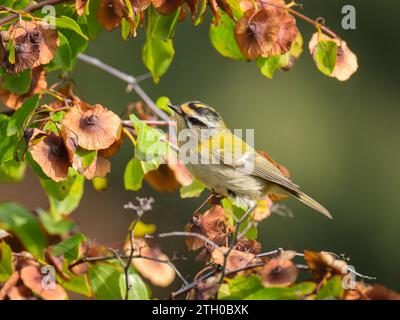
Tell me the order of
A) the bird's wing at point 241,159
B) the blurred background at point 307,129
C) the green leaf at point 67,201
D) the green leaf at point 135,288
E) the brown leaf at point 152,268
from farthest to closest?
the blurred background at point 307,129, the bird's wing at point 241,159, the green leaf at point 67,201, the brown leaf at point 152,268, the green leaf at point 135,288

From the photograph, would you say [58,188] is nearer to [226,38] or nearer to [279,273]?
[226,38]

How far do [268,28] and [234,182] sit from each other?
70 centimetres

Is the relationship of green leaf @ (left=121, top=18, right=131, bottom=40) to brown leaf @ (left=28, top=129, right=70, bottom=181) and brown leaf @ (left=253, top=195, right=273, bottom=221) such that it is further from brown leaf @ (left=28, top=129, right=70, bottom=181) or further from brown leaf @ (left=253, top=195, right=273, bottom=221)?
brown leaf @ (left=253, top=195, right=273, bottom=221)

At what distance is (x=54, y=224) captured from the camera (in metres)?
2.31

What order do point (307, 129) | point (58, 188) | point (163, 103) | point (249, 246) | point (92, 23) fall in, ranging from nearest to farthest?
point (249, 246), point (92, 23), point (58, 188), point (163, 103), point (307, 129)

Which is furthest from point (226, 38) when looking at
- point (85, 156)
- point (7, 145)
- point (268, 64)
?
point (7, 145)

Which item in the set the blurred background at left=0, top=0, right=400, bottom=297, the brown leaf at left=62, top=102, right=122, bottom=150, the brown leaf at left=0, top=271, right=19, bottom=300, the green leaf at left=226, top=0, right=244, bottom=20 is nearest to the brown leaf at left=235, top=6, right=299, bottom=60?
the green leaf at left=226, top=0, right=244, bottom=20

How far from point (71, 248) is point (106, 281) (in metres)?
0.14

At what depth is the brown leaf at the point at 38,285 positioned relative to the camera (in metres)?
1.89

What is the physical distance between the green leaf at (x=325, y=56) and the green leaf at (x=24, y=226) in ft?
3.16

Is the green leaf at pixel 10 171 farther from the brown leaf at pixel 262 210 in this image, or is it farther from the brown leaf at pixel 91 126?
the brown leaf at pixel 262 210

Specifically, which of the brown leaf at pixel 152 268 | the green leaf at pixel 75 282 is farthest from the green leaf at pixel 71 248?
the brown leaf at pixel 152 268

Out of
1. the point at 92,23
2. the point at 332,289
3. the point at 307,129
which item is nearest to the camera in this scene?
the point at 332,289

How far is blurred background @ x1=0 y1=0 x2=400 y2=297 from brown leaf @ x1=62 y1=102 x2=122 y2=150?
12.7ft
